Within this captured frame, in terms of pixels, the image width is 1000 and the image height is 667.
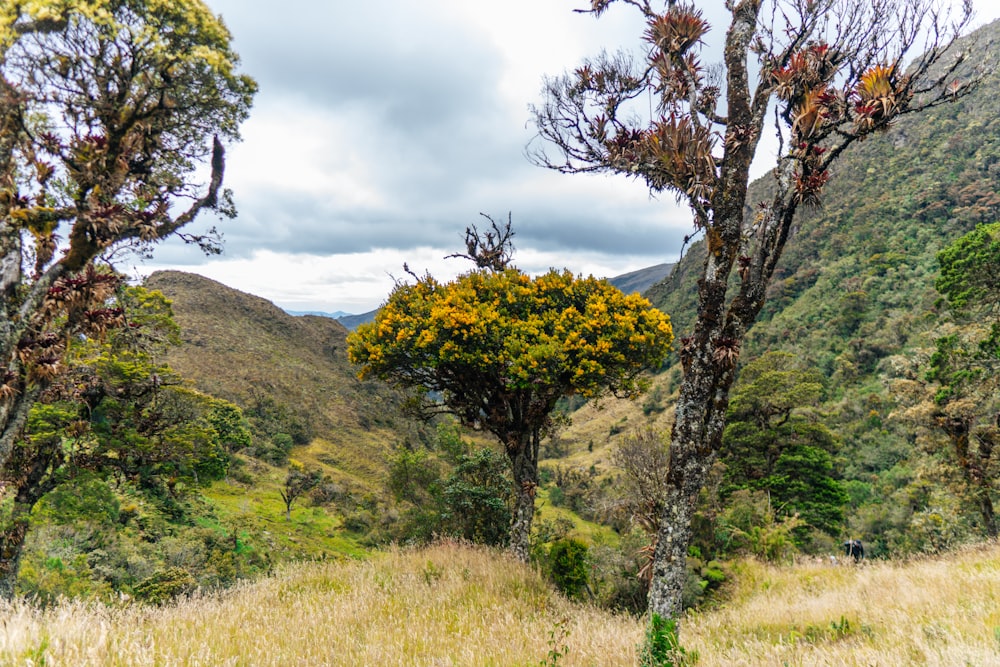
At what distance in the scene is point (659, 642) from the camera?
426 cm

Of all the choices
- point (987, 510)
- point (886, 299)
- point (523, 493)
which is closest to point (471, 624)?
point (523, 493)

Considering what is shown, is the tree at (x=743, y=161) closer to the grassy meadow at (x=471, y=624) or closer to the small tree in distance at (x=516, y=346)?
the grassy meadow at (x=471, y=624)

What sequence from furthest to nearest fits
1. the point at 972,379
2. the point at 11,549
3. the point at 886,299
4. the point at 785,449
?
the point at 886,299, the point at 785,449, the point at 972,379, the point at 11,549

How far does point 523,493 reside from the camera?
10383mm

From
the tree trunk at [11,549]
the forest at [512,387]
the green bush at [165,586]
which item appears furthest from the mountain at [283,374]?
the tree trunk at [11,549]

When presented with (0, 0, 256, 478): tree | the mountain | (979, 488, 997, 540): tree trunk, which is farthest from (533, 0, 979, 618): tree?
the mountain

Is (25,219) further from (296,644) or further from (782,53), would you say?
(782,53)


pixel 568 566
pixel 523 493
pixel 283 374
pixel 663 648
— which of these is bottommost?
pixel 283 374

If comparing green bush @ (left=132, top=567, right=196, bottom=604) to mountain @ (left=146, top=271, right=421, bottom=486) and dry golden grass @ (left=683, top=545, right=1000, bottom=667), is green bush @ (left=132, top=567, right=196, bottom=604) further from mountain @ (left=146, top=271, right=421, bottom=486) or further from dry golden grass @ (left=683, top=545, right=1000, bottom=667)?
mountain @ (left=146, top=271, right=421, bottom=486)

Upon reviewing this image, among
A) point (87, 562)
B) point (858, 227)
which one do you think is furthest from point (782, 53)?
point (858, 227)

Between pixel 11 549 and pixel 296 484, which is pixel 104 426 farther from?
pixel 296 484

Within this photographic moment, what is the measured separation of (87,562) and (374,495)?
24163 mm

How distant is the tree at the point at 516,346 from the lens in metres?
9.40

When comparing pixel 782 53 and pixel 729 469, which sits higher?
pixel 782 53
